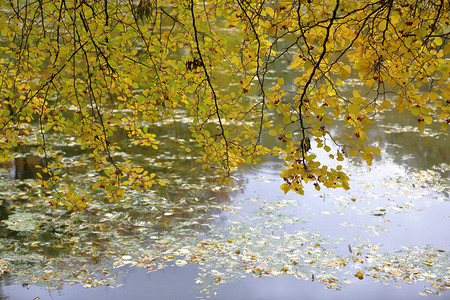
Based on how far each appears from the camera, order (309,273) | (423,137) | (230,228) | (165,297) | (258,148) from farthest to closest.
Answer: (423,137), (230,228), (309,273), (165,297), (258,148)

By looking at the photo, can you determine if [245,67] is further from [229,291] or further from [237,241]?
[237,241]

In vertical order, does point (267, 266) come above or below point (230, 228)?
below

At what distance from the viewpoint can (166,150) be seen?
24.9ft

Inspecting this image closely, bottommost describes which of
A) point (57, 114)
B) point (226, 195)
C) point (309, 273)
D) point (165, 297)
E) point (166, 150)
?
point (165, 297)

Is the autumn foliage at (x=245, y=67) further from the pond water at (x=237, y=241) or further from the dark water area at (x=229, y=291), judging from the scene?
the pond water at (x=237, y=241)

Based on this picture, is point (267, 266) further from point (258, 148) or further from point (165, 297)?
point (258, 148)

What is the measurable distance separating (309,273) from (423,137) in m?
4.73

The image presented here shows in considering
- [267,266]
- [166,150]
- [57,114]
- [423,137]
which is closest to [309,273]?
[267,266]

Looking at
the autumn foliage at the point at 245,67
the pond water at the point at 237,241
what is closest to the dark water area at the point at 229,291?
the pond water at the point at 237,241

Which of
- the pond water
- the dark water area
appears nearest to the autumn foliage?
the dark water area

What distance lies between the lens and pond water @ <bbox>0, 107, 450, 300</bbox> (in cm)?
429

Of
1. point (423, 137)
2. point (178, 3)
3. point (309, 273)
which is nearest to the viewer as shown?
point (178, 3)

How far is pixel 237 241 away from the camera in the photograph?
502 cm

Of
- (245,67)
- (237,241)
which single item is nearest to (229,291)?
(237,241)
